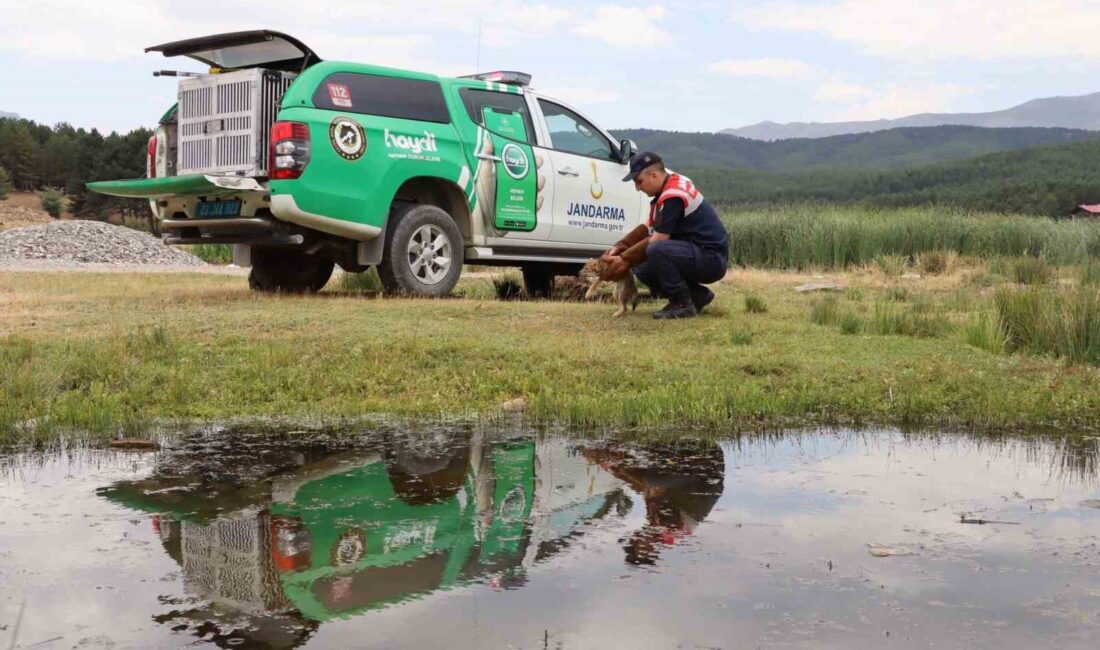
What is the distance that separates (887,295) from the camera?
13547 millimetres

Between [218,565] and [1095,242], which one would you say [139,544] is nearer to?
[218,565]

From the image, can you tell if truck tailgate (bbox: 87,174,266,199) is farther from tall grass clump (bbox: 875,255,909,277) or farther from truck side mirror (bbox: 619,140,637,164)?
tall grass clump (bbox: 875,255,909,277)

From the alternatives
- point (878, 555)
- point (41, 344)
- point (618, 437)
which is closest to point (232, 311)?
point (41, 344)

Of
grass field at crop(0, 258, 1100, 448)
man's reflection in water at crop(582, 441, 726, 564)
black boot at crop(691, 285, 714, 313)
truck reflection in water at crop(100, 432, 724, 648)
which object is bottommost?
truck reflection in water at crop(100, 432, 724, 648)

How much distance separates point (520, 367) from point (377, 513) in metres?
3.28

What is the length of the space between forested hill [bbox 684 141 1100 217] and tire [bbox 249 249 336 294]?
4536 centimetres

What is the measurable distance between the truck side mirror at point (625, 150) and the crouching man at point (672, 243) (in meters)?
3.31

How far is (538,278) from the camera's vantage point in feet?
47.3

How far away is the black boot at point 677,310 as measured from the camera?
1003cm

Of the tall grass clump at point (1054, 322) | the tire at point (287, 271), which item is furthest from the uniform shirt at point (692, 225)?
the tire at point (287, 271)

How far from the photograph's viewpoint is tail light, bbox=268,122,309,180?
10570 mm

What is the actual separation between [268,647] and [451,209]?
9.45m

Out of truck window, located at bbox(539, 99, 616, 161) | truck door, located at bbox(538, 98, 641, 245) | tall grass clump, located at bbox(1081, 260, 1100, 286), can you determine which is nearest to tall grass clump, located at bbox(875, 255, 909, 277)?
tall grass clump, located at bbox(1081, 260, 1100, 286)

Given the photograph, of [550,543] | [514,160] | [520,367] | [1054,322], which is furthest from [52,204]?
[550,543]
